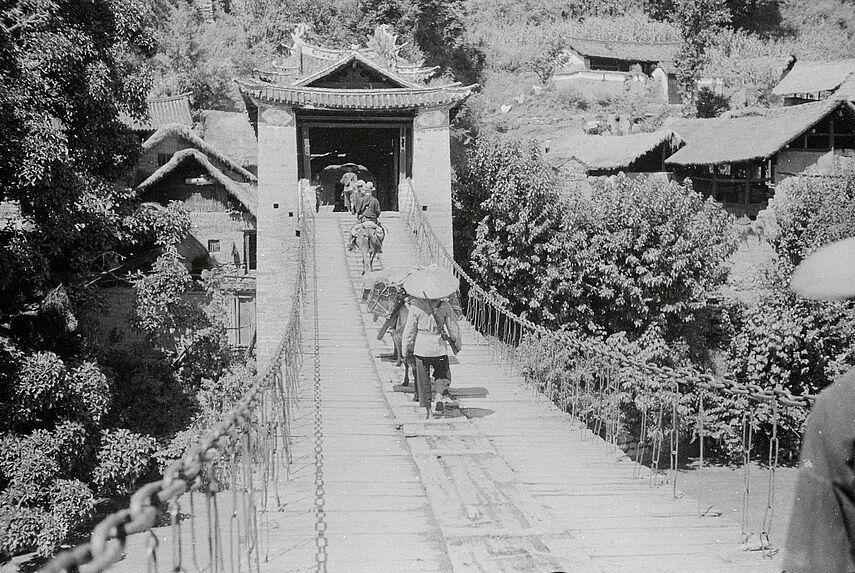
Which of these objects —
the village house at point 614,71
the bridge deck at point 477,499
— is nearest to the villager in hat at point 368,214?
the bridge deck at point 477,499

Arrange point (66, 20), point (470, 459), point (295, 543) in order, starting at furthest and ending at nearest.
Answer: point (66, 20)
point (470, 459)
point (295, 543)

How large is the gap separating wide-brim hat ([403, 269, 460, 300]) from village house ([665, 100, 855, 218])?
15.7 meters

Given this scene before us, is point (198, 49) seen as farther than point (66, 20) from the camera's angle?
Yes

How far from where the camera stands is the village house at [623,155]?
23.5m

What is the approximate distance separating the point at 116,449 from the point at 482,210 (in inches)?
374

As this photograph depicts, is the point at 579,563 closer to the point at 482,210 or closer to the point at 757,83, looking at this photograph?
the point at 482,210

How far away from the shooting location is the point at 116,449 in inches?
457

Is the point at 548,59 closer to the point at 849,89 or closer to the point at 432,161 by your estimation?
the point at 849,89

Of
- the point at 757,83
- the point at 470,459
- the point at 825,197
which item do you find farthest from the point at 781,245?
the point at 757,83

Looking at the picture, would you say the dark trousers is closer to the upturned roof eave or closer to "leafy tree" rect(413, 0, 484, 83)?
the upturned roof eave

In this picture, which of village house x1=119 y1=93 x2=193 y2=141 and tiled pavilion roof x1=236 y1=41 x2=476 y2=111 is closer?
tiled pavilion roof x1=236 y1=41 x2=476 y2=111

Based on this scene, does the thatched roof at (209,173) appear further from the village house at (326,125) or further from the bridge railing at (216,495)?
the bridge railing at (216,495)

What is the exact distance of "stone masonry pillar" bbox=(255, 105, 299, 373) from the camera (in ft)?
55.0

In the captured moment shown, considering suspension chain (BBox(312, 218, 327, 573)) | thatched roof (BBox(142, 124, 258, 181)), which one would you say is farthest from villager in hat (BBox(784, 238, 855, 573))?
thatched roof (BBox(142, 124, 258, 181))
